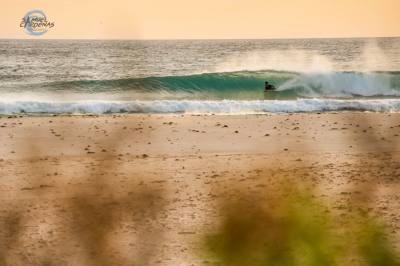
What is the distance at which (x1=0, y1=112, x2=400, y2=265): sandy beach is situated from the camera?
13.8 ft

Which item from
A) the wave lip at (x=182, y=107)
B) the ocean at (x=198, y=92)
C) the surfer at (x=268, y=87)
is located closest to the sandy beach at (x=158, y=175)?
the wave lip at (x=182, y=107)

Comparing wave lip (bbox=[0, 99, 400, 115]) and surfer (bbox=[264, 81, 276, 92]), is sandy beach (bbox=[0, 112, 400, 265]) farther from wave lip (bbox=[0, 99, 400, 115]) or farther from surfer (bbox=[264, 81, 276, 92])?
surfer (bbox=[264, 81, 276, 92])

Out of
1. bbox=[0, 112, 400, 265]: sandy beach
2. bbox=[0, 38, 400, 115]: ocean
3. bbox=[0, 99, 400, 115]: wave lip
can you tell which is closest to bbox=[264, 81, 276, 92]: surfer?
bbox=[0, 38, 400, 115]: ocean

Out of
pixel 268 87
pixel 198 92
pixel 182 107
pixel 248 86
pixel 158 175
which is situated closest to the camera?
pixel 158 175

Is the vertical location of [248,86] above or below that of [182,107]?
above

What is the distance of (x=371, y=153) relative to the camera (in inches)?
303

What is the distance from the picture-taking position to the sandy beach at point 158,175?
420 cm

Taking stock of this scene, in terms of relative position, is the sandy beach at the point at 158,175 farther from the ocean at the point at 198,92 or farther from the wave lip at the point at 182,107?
the ocean at the point at 198,92

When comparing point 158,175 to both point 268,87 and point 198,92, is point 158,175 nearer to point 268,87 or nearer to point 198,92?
point 268,87

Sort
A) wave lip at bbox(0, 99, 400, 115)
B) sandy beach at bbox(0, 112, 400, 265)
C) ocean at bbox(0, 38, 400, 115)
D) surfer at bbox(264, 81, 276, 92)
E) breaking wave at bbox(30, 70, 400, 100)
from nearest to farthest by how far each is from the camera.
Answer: sandy beach at bbox(0, 112, 400, 265)
wave lip at bbox(0, 99, 400, 115)
ocean at bbox(0, 38, 400, 115)
breaking wave at bbox(30, 70, 400, 100)
surfer at bbox(264, 81, 276, 92)

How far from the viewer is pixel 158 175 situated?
6801 millimetres

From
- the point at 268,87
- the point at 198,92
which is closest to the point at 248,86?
the point at 268,87

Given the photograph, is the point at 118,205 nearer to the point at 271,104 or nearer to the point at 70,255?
the point at 70,255

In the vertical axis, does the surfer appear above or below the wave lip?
above
